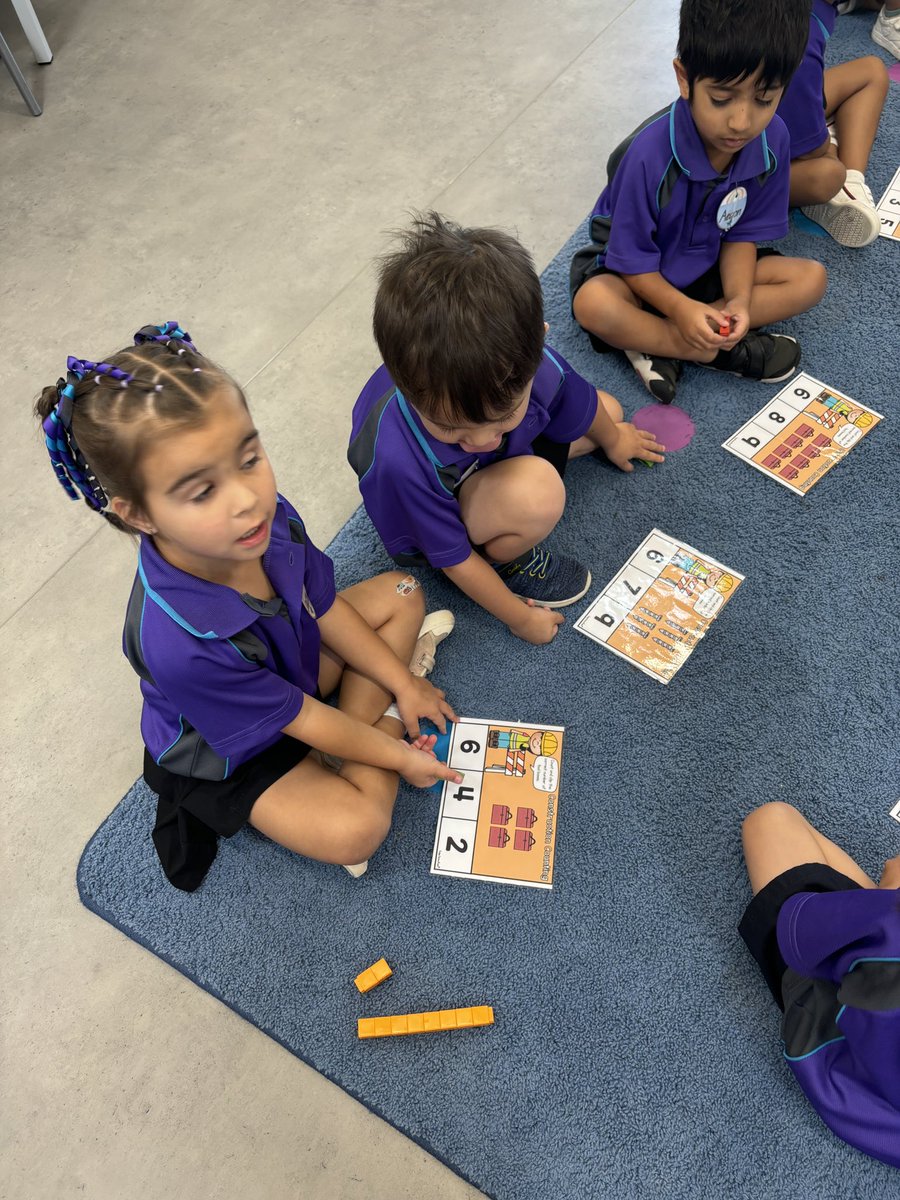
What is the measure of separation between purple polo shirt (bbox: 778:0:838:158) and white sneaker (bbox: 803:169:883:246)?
129 millimetres

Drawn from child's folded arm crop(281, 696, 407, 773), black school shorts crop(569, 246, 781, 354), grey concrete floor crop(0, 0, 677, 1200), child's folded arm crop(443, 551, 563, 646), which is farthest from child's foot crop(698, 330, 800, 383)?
child's folded arm crop(281, 696, 407, 773)

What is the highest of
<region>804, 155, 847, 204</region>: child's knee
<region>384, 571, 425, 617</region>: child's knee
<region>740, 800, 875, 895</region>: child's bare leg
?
<region>804, 155, 847, 204</region>: child's knee

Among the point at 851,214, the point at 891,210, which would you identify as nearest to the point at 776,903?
the point at 851,214

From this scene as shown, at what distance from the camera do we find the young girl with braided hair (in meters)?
0.87

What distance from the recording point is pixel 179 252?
6.59ft

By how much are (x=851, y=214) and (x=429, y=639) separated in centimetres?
126

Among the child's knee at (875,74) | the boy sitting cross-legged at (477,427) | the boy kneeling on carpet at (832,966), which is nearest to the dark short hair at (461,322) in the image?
the boy sitting cross-legged at (477,427)

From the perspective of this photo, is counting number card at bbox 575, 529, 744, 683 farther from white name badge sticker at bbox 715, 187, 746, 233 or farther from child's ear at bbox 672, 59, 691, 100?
child's ear at bbox 672, 59, 691, 100

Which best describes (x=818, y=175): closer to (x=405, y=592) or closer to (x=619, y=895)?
→ (x=405, y=592)

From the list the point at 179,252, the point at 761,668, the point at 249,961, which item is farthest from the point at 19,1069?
the point at 179,252

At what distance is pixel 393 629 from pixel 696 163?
0.89m

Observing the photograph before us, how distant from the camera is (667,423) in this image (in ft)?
5.39

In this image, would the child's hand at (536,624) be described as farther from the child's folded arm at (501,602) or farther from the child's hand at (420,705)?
the child's hand at (420,705)

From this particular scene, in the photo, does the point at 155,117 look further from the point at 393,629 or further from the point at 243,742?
the point at 243,742
